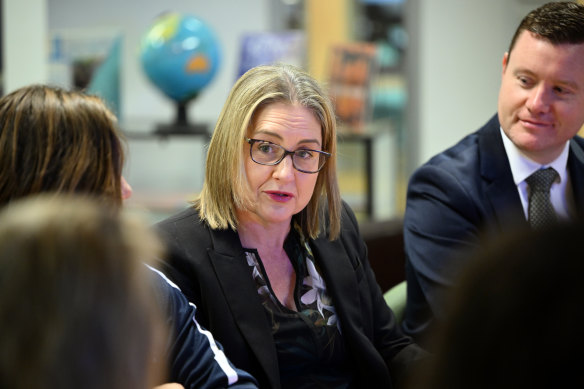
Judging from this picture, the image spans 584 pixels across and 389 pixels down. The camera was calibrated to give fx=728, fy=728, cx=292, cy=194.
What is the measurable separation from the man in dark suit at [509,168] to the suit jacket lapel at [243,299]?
62cm

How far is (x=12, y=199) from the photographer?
5.35 feet

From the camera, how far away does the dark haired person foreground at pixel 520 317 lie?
63cm

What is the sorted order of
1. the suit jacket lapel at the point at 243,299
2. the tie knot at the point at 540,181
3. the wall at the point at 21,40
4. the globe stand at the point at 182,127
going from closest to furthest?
the suit jacket lapel at the point at 243,299, the tie knot at the point at 540,181, the wall at the point at 21,40, the globe stand at the point at 182,127

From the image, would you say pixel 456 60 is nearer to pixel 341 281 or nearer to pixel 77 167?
pixel 341 281

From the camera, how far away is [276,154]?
1966 mm

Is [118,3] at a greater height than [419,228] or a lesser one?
greater

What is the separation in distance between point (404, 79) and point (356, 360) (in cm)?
498

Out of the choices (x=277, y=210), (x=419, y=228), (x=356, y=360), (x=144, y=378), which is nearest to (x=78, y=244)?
(x=144, y=378)

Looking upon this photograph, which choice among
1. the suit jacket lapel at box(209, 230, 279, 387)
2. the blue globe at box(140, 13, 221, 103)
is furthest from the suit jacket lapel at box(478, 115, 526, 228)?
the blue globe at box(140, 13, 221, 103)

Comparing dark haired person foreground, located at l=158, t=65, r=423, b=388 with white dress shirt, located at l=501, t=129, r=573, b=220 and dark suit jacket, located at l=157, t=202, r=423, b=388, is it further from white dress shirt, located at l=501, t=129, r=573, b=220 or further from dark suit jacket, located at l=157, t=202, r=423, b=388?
white dress shirt, located at l=501, t=129, r=573, b=220

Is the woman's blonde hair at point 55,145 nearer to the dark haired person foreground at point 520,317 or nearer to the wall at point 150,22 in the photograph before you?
the dark haired person foreground at point 520,317

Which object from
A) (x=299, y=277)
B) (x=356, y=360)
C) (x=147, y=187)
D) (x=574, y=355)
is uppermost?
(x=574, y=355)

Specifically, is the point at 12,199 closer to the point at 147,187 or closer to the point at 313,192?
the point at 313,192

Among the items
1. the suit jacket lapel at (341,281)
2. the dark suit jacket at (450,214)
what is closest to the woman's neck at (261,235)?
the suit jacket lapel at (341,281)
